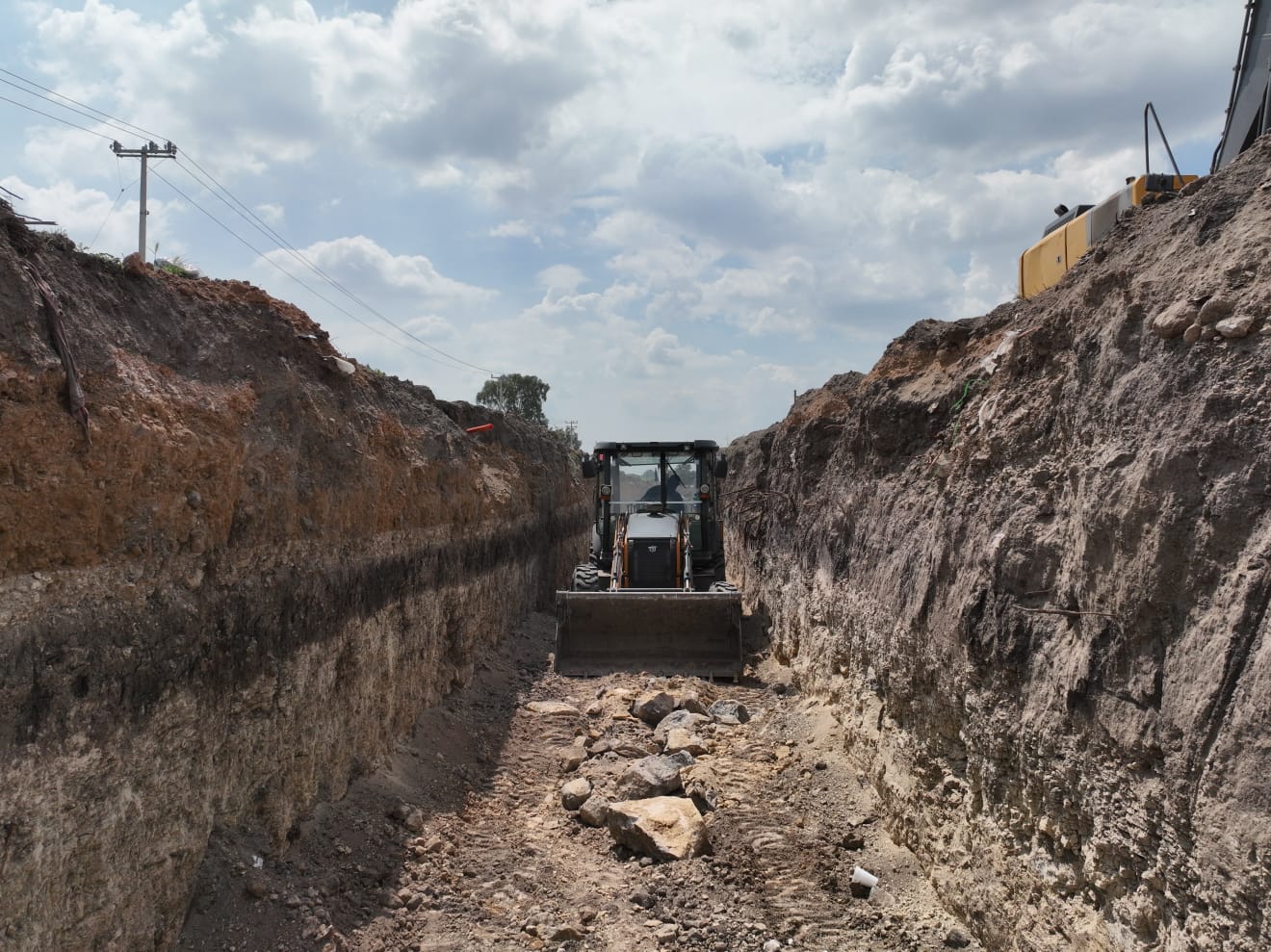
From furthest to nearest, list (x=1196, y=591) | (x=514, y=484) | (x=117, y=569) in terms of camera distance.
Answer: (x=514, y=484)
(x=117, y=569)
(x=1196, y=591)

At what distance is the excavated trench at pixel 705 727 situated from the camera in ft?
11.0

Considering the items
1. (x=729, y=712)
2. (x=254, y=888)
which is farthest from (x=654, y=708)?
(x=254, y=888)

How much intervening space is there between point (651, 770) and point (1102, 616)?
4.35 meters

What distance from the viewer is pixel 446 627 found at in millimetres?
9641

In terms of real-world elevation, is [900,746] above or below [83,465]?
below

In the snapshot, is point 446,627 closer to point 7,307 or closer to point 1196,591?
point 7,307

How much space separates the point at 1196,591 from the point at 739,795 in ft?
14.8

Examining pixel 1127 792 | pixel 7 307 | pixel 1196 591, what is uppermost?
pixel 7 307

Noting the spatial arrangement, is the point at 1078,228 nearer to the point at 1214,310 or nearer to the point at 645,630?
the point at 1214,310

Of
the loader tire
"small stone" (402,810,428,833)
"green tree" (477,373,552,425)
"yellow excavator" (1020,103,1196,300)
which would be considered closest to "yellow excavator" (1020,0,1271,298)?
"yellow excavator" (1020,103,1196,300)

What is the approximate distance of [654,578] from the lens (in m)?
12.8

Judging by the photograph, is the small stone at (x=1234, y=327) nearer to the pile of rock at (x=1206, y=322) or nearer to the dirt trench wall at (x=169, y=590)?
the pile of rock at (x=1206, y=322)

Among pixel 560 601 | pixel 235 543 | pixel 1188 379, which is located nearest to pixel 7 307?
pixel 235 543

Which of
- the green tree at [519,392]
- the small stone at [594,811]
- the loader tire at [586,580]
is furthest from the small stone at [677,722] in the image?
the green tree at [519,392]
